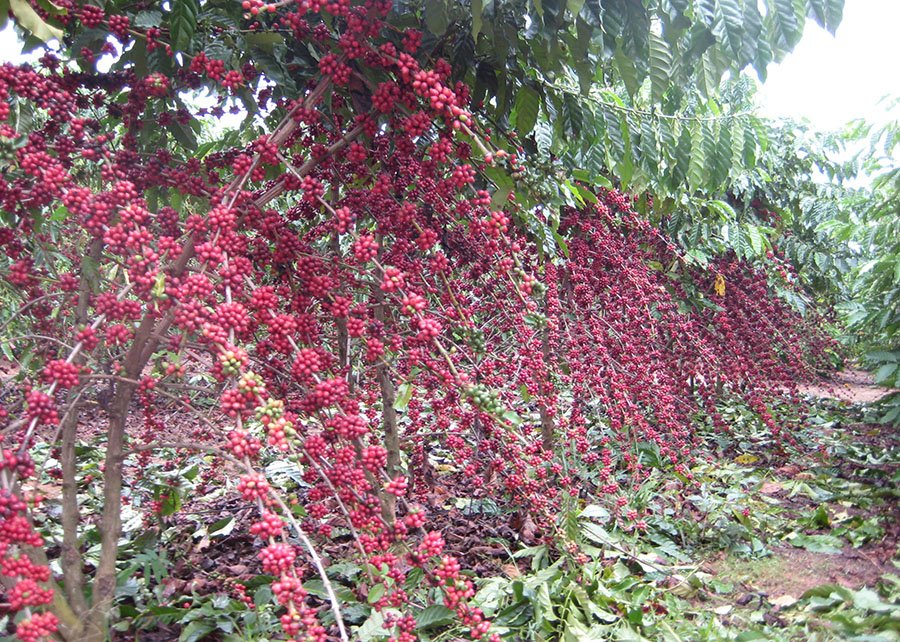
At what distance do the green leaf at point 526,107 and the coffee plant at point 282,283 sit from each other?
0.12m

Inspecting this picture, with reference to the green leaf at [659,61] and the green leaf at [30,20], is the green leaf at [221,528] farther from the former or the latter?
the green leaf at [659,61]

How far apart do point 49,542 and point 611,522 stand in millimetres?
2455

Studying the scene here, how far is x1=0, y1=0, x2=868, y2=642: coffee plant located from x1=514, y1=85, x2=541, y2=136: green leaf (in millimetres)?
116

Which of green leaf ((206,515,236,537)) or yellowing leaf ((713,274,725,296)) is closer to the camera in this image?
green leaf ((206,515,236,537))

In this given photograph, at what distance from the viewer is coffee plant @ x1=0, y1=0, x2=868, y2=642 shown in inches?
55.7

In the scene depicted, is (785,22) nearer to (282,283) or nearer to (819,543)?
(282,283)

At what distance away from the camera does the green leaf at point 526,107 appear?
7.43 feet

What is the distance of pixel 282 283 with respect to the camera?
217cm

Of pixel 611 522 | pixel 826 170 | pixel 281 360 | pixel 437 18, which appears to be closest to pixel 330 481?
pixel 281 360

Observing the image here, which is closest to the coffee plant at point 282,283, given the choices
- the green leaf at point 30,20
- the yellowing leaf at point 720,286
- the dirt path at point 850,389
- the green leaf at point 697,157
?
the green leaf at point 30,20

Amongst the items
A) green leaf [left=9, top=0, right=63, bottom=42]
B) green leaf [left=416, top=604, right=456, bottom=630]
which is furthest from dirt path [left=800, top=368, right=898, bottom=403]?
green leaf [left=9, top=0, right=63, bottom=42]

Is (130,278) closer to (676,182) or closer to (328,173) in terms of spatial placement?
(328,173)

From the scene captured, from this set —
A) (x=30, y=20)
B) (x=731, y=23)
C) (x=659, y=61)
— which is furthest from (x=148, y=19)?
(x=731, y=23)

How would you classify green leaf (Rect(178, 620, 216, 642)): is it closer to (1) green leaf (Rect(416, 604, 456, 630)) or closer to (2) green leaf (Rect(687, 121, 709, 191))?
(1) green leaf (Rect(416, 604, 456, 630))
